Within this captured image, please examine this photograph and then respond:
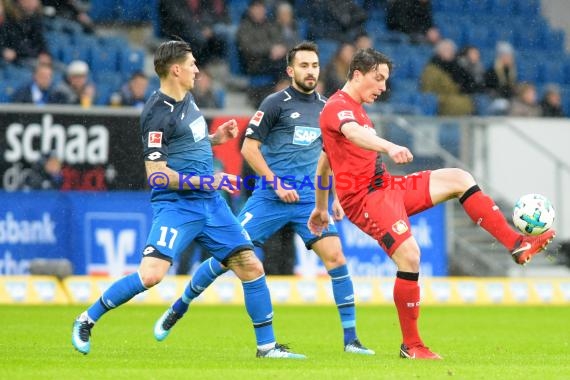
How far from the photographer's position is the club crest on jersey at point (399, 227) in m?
8.97

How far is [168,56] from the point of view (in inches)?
358

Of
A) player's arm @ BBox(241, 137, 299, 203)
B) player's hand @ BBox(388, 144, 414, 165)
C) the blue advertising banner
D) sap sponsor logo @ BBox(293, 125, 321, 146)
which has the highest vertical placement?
player's hand @ BBox(388, 144, 414, 165)

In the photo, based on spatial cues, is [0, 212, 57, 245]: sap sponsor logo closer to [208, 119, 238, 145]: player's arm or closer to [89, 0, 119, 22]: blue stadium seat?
[89, 0, 119, 22]: blue stadium seat

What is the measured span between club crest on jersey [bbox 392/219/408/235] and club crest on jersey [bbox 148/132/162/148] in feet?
5.85

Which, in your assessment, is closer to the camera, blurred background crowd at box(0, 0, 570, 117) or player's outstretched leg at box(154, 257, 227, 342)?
player's outstretched leg at box(154, 257, 227, 342)

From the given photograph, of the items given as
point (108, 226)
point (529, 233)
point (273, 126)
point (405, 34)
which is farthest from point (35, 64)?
point (529, 233)

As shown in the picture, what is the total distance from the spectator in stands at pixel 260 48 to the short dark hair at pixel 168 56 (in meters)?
9.62

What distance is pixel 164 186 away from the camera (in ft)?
29.8

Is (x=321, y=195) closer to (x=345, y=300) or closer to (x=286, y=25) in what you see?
(x=345, y=300)

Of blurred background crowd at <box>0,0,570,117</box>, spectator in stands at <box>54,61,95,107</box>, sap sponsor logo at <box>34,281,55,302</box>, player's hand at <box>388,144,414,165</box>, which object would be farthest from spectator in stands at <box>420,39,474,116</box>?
player's hand at <box>388,144,414,165</box>

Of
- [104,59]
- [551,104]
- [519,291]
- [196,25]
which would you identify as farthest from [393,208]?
[551,104]

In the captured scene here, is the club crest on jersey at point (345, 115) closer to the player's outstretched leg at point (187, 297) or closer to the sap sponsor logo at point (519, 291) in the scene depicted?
the player's outstretched leg at point (187, 297)

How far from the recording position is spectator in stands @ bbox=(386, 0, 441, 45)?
21719mm

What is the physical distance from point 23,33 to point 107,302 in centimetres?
996
